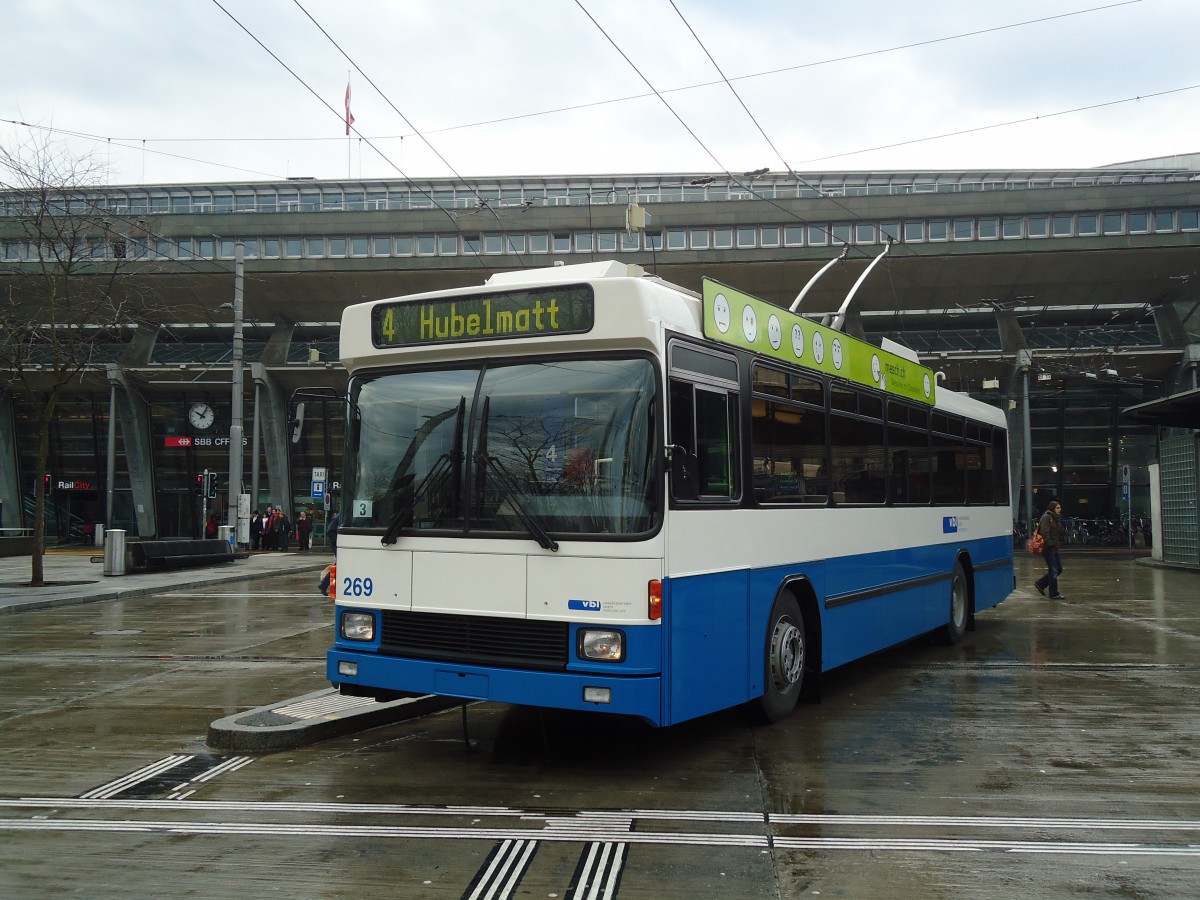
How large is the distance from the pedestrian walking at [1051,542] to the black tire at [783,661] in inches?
446

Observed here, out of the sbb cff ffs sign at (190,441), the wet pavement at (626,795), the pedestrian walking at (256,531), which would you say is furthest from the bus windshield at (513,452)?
the sbb cff ffs sign at (190,441)

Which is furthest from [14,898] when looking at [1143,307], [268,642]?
[1143,307]

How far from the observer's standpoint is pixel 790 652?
26.6 ft

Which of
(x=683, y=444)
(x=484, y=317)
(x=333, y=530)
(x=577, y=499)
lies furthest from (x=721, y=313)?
(x=333, y=530)

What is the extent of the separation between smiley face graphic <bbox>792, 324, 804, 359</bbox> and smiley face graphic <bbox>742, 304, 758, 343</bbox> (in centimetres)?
66

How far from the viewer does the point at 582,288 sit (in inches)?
257

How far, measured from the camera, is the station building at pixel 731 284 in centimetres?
3878

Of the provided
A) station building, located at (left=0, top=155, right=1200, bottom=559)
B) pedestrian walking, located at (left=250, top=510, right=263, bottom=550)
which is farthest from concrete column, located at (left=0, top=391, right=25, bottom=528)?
pedestrian walking, located at (left=250, top=510, right=263, bottom=550)

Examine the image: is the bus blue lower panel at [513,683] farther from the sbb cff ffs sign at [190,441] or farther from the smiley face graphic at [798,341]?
the sbb cff ffs sign at [190,441]

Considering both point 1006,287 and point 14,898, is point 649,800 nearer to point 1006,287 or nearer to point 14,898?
point 14,898

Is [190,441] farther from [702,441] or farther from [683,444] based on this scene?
[683,444]

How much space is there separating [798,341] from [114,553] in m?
20.9

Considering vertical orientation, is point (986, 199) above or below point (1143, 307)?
above

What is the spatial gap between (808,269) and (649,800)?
3387 cm
